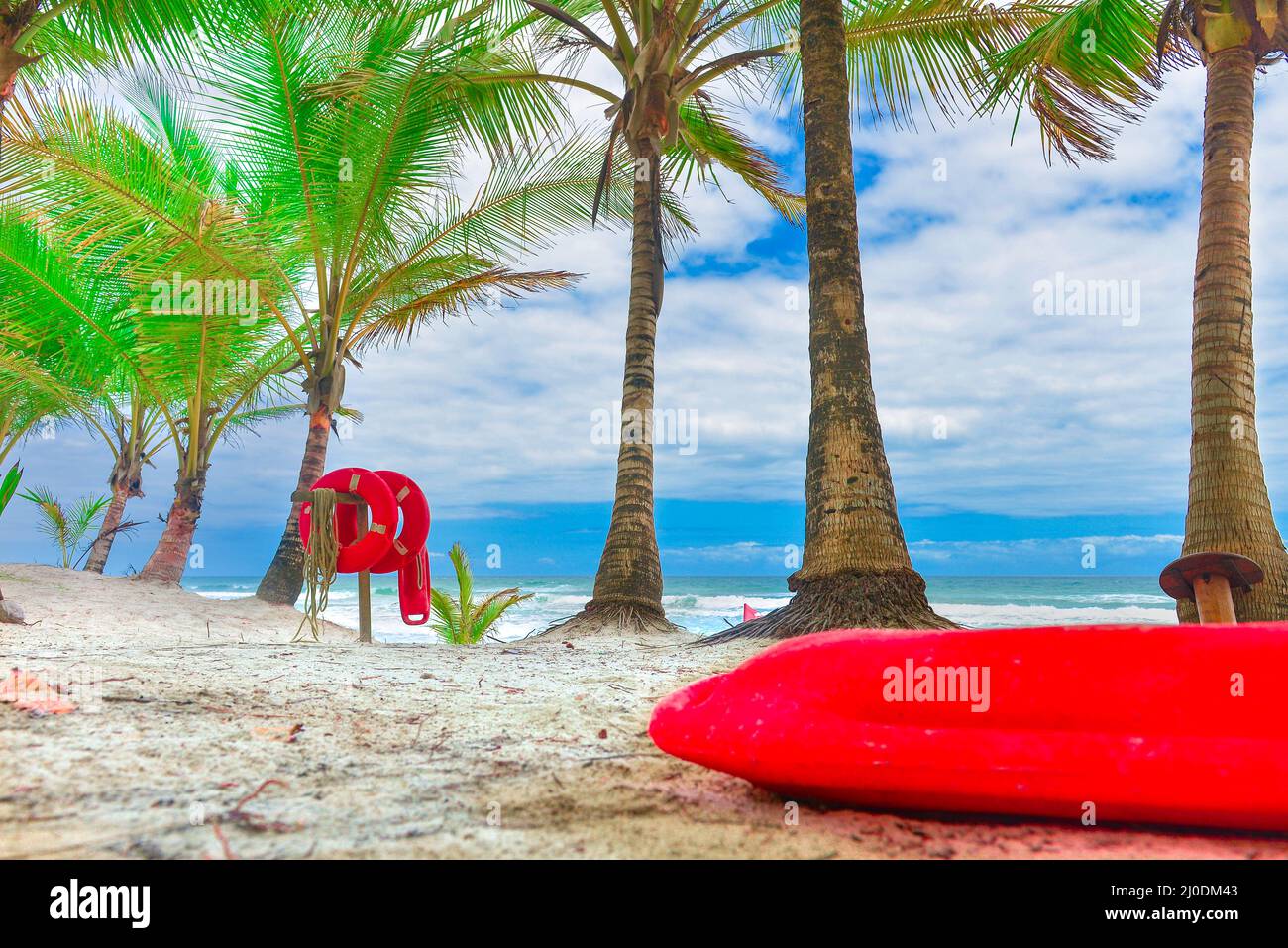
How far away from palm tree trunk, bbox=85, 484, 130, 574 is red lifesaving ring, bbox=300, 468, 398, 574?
31.0 ft

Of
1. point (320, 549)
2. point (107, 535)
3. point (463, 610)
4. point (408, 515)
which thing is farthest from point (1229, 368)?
point (107, 535)

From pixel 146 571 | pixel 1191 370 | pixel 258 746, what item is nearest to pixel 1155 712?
pixel 258 746

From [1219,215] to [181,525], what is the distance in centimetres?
1151

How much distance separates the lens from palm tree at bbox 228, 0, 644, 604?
758 cm

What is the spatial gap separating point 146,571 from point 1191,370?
11.2 metres

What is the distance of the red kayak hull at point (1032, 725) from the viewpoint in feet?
4.64

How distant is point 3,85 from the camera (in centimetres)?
457

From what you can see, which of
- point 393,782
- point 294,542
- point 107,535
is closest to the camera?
point 393,782

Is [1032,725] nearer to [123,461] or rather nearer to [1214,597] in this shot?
[1214,597]

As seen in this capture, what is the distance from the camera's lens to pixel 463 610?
8.94 meters

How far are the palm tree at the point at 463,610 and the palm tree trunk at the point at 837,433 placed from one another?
187 inches

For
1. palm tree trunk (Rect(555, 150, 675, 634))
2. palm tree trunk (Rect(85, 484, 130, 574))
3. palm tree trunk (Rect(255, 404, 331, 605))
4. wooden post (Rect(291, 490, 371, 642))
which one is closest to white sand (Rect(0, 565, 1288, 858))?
wooden post (Rect(291, 490, 371, 642))

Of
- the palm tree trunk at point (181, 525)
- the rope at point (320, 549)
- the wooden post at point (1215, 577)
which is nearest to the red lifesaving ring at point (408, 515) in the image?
the rope at point (320, 549)
